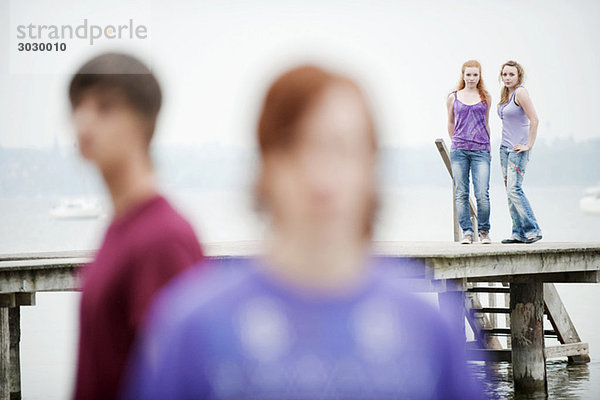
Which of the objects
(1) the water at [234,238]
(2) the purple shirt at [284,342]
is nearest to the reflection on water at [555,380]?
(1) the water at [234,238]

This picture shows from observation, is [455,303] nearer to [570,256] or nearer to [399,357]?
[570,256]

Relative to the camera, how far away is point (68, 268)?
9883 millimetres

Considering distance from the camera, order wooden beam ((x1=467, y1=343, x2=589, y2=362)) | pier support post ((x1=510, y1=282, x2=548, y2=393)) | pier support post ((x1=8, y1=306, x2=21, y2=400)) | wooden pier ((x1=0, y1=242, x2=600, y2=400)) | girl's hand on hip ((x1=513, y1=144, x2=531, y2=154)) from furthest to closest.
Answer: wooden beam ((x1=467, y1=343, x2=589, y2=362)) < pier support post ((x1=8, y1=306, x2=21, y2=400)) < pier support post ((x1=510, y1=282, x2=548, y2=393)) < girl's hand on hip ((x1=513, y1=144, x2=531, y2=154)) < wooden pier ((x1=0, y1=242, x2=600, y2=400))

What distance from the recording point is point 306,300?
50.9 inches

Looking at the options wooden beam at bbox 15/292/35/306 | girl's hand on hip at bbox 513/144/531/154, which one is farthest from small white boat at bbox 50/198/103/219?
girl's hand on hip at bbox 513/144/531/154

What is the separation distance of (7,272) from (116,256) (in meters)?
Answer: 8.12

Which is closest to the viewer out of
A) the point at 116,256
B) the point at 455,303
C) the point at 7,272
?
the point at 116,256

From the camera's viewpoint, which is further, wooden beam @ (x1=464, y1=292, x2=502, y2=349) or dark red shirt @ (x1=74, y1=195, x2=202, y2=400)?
wooden beam @ (x1=464, y1=292, x2=502, y2=349)

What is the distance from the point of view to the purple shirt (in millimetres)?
1277

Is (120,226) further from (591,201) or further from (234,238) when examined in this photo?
(591,201)

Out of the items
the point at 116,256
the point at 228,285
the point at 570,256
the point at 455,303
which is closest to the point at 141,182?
the point at 116,256

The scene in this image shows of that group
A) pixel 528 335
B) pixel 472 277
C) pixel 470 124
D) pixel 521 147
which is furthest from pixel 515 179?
pixel 528 335

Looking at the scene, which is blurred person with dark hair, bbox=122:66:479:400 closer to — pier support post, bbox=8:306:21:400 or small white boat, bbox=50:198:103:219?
pier support post, bbox=8:306:21:400

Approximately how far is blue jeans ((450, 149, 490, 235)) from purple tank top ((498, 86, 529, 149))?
1.22ft
